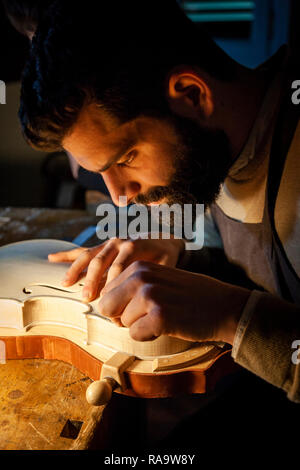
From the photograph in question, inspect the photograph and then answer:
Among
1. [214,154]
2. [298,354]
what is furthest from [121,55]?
[298,354]

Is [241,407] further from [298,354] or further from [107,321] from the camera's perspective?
[107,321]

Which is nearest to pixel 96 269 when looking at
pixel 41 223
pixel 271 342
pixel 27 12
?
pixel 271 342

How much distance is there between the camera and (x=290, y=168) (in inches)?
39.6

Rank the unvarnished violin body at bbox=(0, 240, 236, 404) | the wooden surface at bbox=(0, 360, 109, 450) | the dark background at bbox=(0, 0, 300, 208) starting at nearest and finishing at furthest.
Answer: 1. the wooden surface at bbox=(0, 360, 109, 450)
2. the unvarnished violin body at bbox=(0, 240, 236, 404)
3. the dark background at bbox=(0, 0, 300, 208)

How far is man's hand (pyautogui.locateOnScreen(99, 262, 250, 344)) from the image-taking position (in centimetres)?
86

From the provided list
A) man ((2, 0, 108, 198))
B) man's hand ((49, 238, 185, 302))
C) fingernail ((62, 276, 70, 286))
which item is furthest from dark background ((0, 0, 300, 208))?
fingernail ((62, 276, 70, 286))

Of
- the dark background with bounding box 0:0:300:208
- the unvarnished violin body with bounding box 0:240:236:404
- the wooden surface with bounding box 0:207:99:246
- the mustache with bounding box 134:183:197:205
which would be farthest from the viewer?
the dark background with bounding box 0:0:300:208

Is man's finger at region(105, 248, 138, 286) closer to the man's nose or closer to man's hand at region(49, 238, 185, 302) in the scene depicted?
man's hand at region(49, 238, 185, 302)

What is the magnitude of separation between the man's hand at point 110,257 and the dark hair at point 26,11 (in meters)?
0.92

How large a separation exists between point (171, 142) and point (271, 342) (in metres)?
0.55

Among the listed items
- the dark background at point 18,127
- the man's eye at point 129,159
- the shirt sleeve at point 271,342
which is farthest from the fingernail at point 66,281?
the dark background at point 18,127

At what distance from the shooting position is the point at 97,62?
906 mm

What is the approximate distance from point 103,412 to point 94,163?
0.57m

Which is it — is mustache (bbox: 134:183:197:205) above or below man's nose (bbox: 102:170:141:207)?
below
